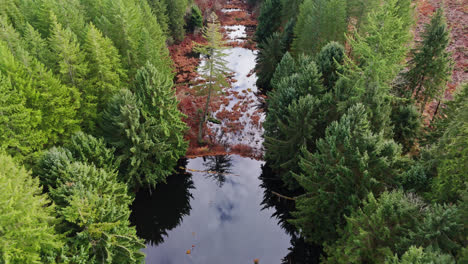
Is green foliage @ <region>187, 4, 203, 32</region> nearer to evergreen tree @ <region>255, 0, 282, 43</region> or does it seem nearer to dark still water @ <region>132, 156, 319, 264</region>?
evergreen tree @ <region>255, 0, 282, 43</region>

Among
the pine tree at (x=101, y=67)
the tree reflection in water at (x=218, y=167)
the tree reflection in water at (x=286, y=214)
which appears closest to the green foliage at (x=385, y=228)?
the tree reflection in water at (x=286, y=214)

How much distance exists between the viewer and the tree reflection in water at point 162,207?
2537 centimetres

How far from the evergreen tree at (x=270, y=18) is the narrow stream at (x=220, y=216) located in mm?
22881

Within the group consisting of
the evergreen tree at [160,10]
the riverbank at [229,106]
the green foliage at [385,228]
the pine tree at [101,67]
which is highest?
the evergreen tree at [160,10]

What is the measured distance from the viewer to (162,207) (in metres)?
27.5

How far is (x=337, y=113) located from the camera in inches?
930

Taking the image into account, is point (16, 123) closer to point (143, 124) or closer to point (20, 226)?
point (143, 124)

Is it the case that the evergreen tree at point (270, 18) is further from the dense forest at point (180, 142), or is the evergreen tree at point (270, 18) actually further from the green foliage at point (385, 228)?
the green foliage at point (385, 228)

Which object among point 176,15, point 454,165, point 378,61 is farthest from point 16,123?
point 176,15

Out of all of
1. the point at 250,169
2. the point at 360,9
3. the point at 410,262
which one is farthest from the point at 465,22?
the point at 410,262

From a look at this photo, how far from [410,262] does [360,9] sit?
34129 millimetres

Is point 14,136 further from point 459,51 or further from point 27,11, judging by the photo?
point 459,51

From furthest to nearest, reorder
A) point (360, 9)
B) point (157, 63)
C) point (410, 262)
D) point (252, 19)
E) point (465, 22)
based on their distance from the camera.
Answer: point (252, 19)
point (465, 22)
point (360, 9)
point (157, 63)
point (410, 262)

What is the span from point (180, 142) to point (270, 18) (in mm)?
31125
